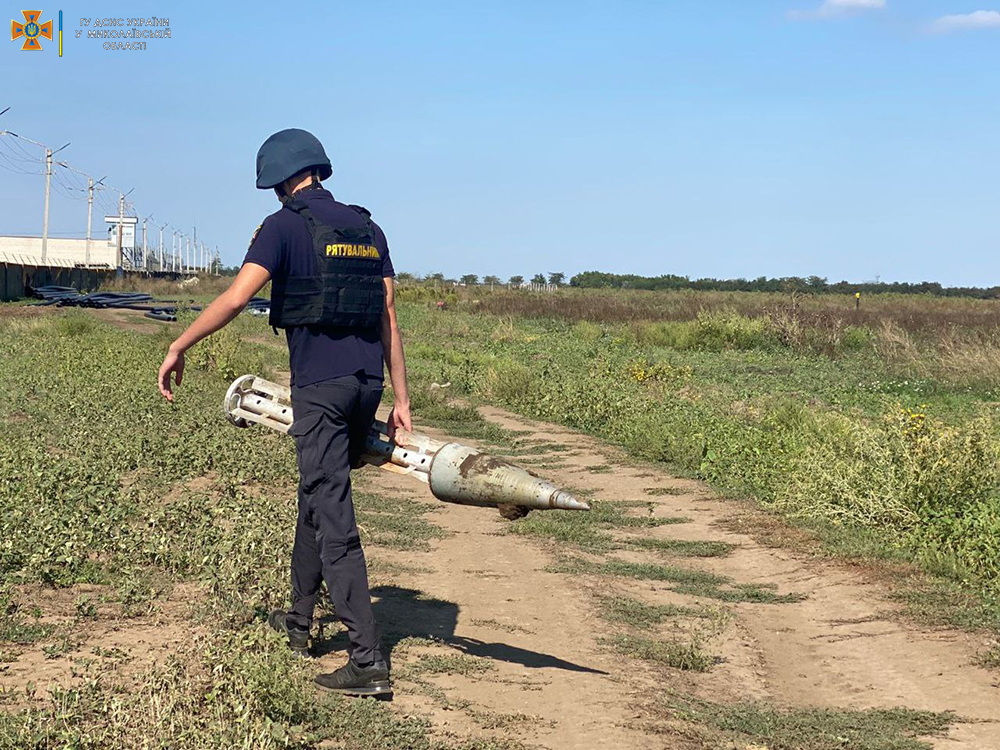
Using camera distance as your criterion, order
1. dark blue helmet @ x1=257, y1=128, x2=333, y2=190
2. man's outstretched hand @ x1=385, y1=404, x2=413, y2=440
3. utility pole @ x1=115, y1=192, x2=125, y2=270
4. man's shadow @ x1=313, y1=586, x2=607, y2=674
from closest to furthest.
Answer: dark blue helmet @ x1=257, y1=128, x2=333, y2=190 → man's outstretched hand @ x1=385, y1=404, x2=413, y2=440 → man's shadow @ x1=313, y1=586, x2=607, y2=674 → utility pole @ x1=115, y1=192, x2=125, y2=270

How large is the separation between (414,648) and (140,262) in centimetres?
9942

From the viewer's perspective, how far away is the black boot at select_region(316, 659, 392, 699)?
4.41 metres

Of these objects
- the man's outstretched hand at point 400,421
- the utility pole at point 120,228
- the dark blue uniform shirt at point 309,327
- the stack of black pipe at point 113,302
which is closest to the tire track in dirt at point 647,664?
the man's outstretched hand at point 400,421

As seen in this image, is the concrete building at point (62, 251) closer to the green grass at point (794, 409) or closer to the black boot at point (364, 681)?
the green grass at point (794, 409)

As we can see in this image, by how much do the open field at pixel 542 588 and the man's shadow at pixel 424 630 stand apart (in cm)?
2

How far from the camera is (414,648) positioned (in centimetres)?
514

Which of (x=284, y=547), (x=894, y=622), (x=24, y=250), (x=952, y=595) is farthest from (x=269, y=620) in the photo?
(x=24, y=250)

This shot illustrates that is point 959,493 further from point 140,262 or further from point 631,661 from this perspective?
point 140,262

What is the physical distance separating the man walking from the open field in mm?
345

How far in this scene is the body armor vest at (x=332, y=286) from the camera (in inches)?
175

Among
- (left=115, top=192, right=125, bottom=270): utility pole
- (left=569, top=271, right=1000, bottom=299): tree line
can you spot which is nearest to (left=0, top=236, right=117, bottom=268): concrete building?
(left=115, top=192, right=125, bottom=270): utility pole

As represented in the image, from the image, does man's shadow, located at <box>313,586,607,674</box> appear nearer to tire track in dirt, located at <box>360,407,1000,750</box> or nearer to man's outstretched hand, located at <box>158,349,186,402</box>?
tire track in dirt, located at <box>360,407,1000,750</box>

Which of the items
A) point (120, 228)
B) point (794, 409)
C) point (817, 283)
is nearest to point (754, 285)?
point (817, 283)

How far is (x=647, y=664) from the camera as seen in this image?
538cm
